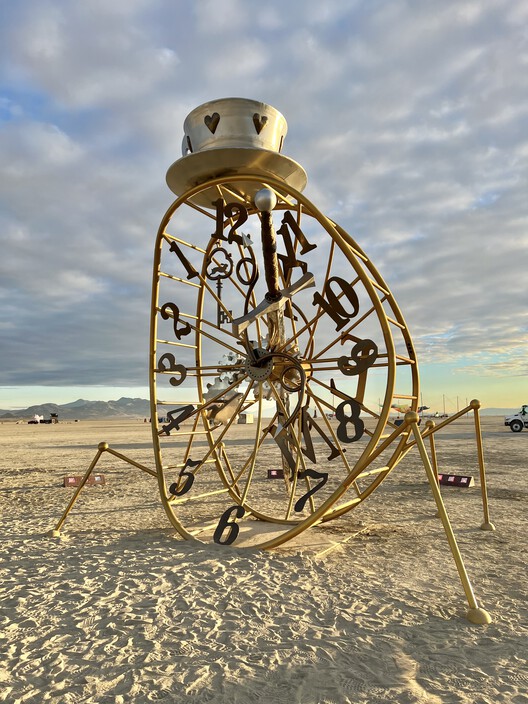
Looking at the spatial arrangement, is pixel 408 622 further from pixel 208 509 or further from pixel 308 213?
pixel 208 509

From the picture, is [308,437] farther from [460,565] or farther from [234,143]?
[234,143]

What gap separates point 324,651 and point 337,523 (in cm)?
448

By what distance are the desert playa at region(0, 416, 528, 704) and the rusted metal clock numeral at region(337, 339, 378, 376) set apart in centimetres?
235

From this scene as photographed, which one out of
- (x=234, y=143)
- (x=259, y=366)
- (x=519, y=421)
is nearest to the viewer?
(x=234, y=143)

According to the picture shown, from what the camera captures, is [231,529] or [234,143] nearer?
[234,143]

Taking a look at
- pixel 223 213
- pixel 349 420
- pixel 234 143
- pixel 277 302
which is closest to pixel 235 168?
pixel 234 143

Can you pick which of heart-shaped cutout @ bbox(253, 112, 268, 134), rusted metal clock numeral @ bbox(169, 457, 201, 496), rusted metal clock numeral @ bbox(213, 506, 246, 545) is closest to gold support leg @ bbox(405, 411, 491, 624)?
rusted metal clock numeral @ bbox(213, 506, 246, 545)

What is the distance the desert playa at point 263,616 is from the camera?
3.48m

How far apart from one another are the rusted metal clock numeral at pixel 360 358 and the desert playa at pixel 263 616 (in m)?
2.35

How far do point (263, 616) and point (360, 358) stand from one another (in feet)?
9.64

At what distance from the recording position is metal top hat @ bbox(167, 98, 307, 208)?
6.41 metres

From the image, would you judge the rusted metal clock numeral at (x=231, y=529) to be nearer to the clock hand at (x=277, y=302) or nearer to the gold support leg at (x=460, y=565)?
the clock hand at (x=277, y=302)

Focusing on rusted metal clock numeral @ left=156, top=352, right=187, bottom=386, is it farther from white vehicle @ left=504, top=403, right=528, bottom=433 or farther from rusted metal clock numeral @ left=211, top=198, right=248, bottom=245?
white vehicle @ left=504, top=403, right=528, bottom=433

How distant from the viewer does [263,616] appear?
4.59m
